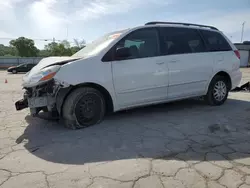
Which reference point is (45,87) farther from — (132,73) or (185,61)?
(185,61)

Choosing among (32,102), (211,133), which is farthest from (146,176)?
(32,102)

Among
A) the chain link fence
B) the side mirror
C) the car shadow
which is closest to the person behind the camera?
the car shadow

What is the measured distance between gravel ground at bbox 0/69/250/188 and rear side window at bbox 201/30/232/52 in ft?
5.33

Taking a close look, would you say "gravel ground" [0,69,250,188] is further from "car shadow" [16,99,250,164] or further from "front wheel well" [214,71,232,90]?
"front wheel well" [214,71,232,90]

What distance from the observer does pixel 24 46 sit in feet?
199

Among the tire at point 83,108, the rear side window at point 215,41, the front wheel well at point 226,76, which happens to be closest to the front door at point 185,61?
the rear side window at point 215,41

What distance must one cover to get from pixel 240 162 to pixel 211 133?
0.99 m

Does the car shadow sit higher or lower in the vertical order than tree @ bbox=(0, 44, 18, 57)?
lower

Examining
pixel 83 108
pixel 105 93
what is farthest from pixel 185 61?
pixel 83 108

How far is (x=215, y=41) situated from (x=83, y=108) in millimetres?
3561

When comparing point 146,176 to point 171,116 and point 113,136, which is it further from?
point 171,116

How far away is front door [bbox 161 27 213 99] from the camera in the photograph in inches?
179

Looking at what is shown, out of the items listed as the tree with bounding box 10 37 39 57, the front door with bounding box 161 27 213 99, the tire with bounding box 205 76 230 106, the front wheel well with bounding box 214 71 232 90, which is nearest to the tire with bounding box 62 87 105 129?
the front door with bounding box 161 27 213 99

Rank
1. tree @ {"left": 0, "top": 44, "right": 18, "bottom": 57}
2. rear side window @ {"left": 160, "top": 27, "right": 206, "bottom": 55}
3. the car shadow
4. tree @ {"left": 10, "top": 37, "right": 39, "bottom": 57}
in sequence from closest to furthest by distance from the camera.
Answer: the car shadow
rear side window @ {"left": 160, "top": 27, "right": 206, "bottom": 55}
tree @ {"left": 10, "top": 37, "right": 39, "bottom": 57}
tree @ {"left": 0, "top": 44, "right": 18, "bottom": 57}
